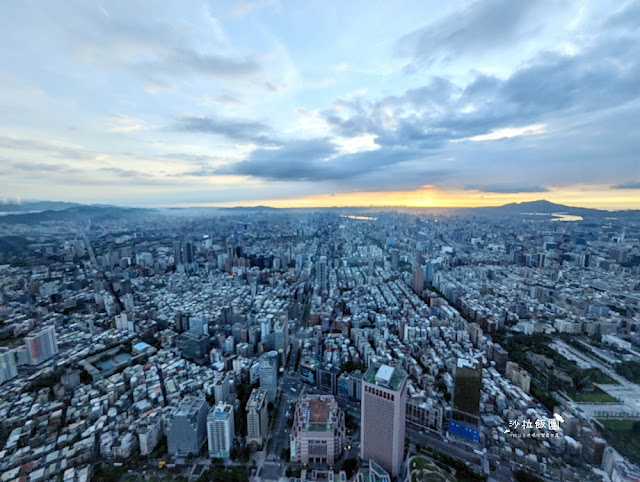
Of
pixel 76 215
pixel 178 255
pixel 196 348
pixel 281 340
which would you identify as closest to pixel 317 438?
pixel 281 340

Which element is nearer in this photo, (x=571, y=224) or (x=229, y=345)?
(x=229, y=345)

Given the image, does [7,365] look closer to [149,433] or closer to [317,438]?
[149,433]

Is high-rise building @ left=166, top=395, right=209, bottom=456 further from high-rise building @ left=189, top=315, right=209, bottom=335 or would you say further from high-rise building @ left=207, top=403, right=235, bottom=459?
high-rise building @ left=189, top=315, right=209, bottom=335

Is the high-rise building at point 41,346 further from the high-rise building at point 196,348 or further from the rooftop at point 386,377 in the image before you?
the rooftop at point 386,377

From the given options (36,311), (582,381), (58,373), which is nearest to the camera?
(582,381)

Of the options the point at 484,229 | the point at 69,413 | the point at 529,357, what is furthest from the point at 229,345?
the point at 484,229

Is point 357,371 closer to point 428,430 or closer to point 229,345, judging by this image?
point 428,430
